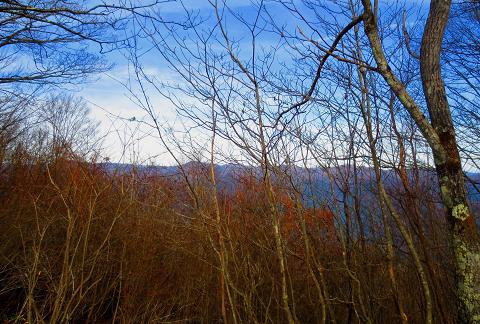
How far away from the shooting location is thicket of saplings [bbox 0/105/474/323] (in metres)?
3.18

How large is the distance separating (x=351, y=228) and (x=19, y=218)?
5.08 meters

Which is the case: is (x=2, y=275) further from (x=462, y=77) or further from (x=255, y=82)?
(x=462, y=77)

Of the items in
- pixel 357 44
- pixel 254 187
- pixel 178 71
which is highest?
pixel 357 44

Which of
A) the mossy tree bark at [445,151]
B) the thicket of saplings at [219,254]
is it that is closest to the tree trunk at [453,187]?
the mossy tree bark at [445,151]

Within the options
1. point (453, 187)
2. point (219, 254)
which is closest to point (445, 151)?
point (453, 187)

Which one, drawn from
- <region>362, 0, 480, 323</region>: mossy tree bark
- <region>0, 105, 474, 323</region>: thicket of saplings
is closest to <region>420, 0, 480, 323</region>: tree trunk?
<region>362, 0, 480, 323</region>: mossy tree bark

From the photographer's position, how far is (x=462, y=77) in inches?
274

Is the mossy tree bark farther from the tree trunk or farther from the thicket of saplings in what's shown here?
the thicket of saplings

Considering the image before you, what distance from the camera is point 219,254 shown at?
288cm

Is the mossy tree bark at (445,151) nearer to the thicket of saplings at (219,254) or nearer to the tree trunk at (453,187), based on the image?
the tree trunk at (453,187)

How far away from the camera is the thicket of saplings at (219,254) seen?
125 inches

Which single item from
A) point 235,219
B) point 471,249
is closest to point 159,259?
point 235,219

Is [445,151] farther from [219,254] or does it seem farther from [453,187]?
[219,254]

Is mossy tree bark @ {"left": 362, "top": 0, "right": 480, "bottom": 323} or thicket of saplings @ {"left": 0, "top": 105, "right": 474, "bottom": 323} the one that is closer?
mossy tree bark @ {"left": 362, "top": 0, "right": 480, "bottom": 323}
